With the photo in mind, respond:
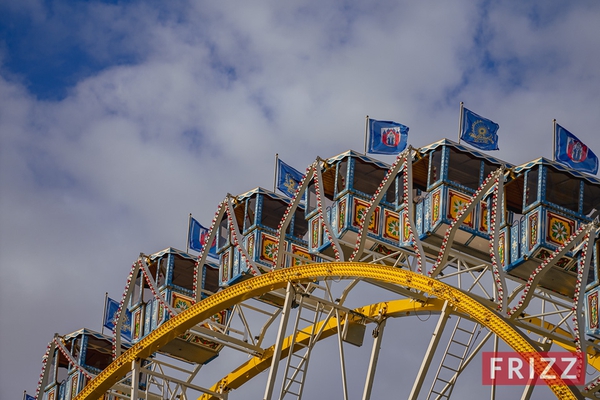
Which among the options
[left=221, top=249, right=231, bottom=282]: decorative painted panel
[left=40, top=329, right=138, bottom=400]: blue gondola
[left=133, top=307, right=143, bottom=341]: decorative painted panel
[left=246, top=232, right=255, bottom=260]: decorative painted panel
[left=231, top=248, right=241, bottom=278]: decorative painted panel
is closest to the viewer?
[left=246, top=232, right=255, bottom=260]: decorative painted panel

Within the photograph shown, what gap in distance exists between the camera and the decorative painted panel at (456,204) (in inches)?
1132

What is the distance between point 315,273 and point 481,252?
3619 millimetres

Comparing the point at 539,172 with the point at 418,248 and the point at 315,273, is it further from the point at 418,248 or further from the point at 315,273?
the point at 315,273

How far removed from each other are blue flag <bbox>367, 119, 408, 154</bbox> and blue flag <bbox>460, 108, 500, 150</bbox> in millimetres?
1876

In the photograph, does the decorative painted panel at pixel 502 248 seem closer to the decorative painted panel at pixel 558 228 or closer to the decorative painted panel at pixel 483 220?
the decorative painted panel at pixel 483 220

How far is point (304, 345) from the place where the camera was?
34094mm

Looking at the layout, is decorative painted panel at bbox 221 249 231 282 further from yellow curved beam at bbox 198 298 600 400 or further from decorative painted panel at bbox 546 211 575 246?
decorative painted panel at bbox 546 211 575 246

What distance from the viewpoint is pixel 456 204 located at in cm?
2925

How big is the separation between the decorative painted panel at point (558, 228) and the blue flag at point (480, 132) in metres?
2.56

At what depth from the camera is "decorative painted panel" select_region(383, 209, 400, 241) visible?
1196 inches

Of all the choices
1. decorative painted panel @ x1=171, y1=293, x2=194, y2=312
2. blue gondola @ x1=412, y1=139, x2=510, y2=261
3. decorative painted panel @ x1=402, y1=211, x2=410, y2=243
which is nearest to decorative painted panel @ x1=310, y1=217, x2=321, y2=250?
decorative painted panel @ x1=402, y1=211, x2=410, y2=243

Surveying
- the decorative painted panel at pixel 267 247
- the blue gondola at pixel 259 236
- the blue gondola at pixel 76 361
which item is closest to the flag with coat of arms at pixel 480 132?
the blue gondola at pixel 259 236

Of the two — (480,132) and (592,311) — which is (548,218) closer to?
(592,311)

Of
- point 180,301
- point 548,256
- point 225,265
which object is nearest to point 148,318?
point 180,301
